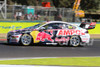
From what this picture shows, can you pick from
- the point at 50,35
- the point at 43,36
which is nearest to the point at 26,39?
the point at 43,36

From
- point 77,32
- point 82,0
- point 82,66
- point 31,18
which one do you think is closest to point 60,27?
point 77,32

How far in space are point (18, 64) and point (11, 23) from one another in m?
13.0

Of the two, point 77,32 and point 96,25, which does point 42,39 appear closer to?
point 77,32

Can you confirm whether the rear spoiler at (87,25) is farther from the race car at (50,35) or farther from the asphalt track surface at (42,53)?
the asphalt track surface at (42,53)

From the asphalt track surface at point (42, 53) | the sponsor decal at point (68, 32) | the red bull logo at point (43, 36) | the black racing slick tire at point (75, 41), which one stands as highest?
the sponsor decal at point (68, 32)

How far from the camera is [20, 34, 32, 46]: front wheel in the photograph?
43.4 ft

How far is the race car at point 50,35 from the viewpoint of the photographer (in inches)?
523

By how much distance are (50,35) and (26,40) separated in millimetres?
1388

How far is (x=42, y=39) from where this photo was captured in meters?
13.4

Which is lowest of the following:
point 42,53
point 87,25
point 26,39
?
point 42,53

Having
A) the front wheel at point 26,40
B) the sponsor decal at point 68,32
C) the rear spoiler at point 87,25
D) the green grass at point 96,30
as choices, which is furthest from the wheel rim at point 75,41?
the green grass at point 96,30

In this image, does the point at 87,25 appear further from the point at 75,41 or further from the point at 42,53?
the point at 42,53

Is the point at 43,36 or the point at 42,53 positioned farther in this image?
the point at 43,36

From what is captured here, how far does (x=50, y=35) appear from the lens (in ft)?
44.1
